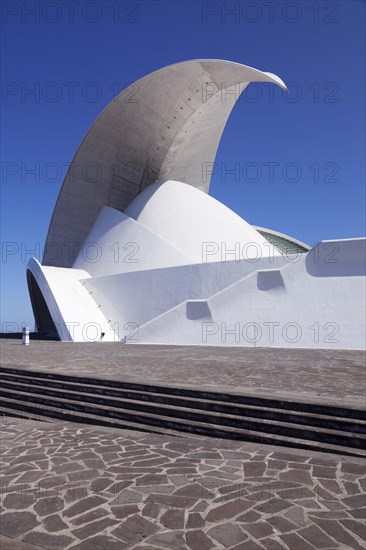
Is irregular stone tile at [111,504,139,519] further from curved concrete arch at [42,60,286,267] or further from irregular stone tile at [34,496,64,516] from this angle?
curved concrete arch at [42,60,286,267]

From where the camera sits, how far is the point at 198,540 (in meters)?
2.60

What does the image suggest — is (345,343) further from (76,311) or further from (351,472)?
(76,311)

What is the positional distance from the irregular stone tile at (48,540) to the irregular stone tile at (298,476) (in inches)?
68.6

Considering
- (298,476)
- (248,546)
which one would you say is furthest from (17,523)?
(298,476)

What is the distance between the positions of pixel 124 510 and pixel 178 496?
0.42 metres

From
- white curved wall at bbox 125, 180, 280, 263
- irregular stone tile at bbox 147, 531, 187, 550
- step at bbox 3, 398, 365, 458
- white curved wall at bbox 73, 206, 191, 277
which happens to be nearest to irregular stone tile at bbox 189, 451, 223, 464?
step at bbox 3, 398, 365, 458

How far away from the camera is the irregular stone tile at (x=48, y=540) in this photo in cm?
255

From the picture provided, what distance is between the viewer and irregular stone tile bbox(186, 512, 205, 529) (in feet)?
9.11

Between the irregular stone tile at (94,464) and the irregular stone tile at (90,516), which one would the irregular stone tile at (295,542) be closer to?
the irregular stone tile at (90,516)

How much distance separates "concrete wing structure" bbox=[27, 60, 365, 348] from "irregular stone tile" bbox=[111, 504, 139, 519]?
31.0 feet

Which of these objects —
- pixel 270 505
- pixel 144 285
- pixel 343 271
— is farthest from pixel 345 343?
Answer: pixel 270 505

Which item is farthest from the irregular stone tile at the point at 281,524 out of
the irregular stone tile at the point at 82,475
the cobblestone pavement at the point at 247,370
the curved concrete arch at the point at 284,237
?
the curved concrete arch at the point at 284,237

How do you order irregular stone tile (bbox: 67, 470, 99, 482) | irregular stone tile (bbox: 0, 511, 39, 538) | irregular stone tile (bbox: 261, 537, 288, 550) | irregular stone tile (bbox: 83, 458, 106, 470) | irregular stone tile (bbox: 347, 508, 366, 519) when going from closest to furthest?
irregular stone tile (bbox: 261, 537, 288, 550)
irregular stone tile (bbox: 0, 511, 39, 538)
irregular stone tile (bbox: 347, 508, 366, 519)
irregular stone tile (bbox: 67, 470, 99, 482)
irregular stone tile (bbox: 83, 458, 106, 470)

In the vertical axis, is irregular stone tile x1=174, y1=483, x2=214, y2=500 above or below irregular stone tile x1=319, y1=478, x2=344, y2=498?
below
